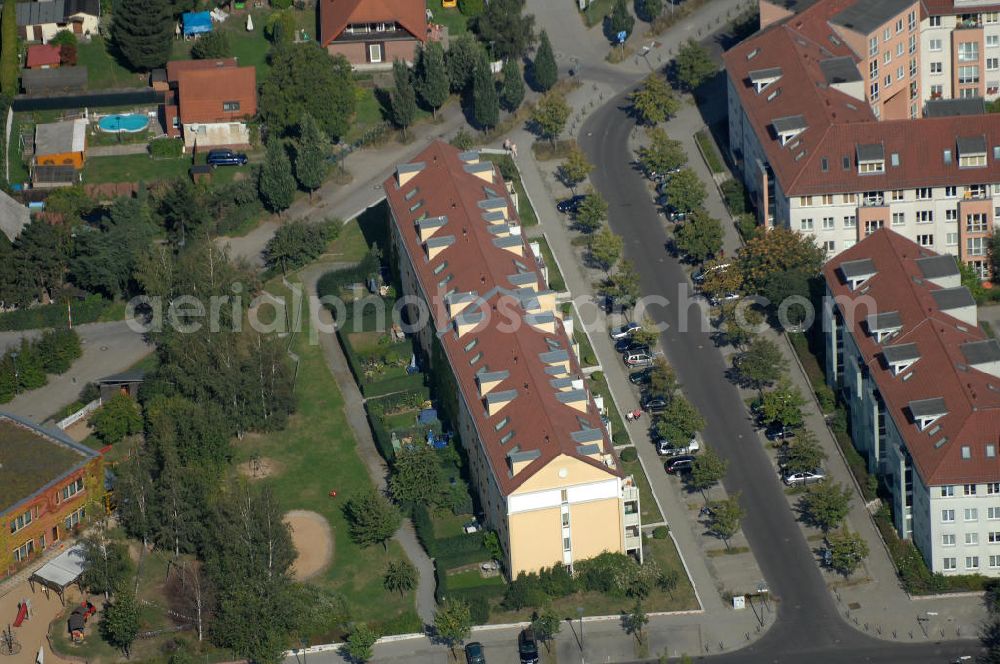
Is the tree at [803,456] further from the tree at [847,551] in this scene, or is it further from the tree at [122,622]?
the tree at [122,622]

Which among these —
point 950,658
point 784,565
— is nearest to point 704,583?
point 784,565

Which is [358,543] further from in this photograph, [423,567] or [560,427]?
[560,427]

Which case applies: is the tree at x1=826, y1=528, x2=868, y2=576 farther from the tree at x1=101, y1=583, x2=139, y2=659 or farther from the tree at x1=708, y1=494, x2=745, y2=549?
the tree at x1=101, y1=583, x2=139, y2=659

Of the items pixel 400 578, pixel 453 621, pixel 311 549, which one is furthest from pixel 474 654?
pixel 311 549

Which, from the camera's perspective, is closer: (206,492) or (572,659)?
(572,659)

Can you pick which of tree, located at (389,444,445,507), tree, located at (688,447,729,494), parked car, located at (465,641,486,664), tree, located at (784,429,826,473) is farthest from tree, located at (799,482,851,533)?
tree, located at (389,444,445,507)
